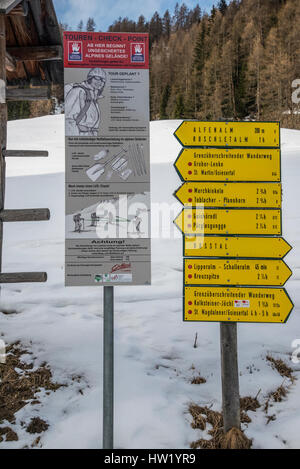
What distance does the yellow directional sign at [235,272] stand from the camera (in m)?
2.82

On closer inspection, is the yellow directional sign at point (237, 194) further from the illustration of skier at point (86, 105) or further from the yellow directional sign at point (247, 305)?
the illustration of skier at point (86, 105)

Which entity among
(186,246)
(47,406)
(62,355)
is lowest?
(47,406)

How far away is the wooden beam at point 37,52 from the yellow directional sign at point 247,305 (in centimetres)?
348

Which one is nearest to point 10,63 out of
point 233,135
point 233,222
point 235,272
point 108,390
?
point 233,135

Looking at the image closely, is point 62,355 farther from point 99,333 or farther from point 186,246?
point 186,246

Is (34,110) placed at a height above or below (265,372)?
above

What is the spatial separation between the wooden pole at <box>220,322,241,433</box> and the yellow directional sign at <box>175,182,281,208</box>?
Answer: 109cm

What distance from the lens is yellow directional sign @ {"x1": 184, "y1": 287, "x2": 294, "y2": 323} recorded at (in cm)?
280

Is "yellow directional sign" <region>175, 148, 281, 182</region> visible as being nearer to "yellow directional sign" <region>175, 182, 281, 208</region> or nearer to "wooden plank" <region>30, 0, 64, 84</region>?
"yellow directional sign" <region>175, 182, 281, 208</region>

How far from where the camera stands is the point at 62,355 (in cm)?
388
